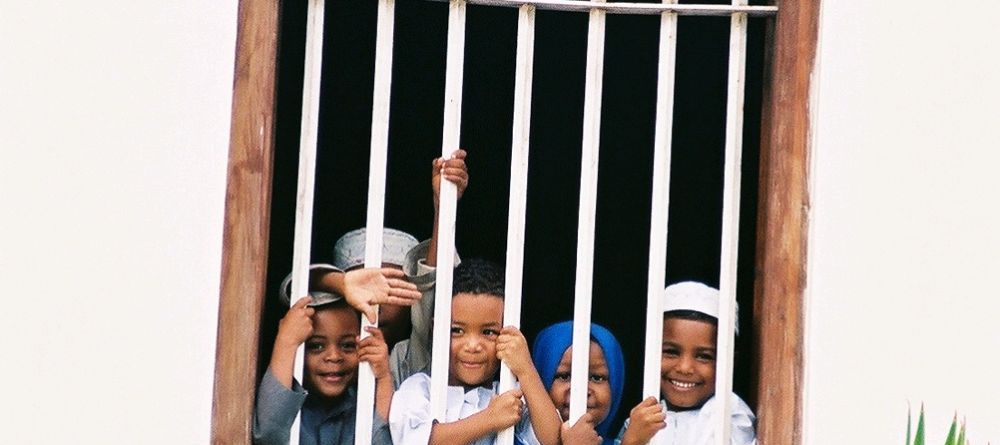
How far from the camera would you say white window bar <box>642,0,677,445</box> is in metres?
3.39

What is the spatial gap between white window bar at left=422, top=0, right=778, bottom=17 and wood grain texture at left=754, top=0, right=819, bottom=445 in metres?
0.07

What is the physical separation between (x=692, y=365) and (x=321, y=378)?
0.91m

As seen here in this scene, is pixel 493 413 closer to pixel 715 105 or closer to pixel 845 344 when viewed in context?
pixel 845 344

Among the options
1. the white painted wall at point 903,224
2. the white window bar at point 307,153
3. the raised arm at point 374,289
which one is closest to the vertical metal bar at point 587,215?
the raised arm at point 374,289

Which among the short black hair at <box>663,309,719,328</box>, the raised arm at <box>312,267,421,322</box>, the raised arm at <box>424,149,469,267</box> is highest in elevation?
the raised arm at <box>424,149,469,267</box>

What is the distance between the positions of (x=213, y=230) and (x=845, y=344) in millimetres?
1403

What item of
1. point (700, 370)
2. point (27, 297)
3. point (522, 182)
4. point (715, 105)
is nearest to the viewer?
point (27, 297)

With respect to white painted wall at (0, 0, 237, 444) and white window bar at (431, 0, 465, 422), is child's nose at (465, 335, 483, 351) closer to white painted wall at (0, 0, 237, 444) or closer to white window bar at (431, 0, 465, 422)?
white window bar at (431, 0, 465, 422)

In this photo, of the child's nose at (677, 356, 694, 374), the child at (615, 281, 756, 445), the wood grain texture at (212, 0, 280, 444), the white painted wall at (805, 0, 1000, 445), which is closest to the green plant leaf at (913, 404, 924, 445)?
the white painted wall at (805, 0, 1000, 445)

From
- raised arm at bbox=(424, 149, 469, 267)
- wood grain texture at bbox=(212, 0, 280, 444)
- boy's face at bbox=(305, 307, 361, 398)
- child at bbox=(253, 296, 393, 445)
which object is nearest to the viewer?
wood grain texture at bbox=(212, 0, 280, 444)

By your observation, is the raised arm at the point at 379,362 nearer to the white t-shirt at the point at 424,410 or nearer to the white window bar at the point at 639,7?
the white t-shirt at the point at 424,410

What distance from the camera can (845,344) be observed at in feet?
10.6

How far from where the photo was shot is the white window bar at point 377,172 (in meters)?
3.35

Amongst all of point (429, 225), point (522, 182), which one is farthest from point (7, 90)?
point (429, 225)
